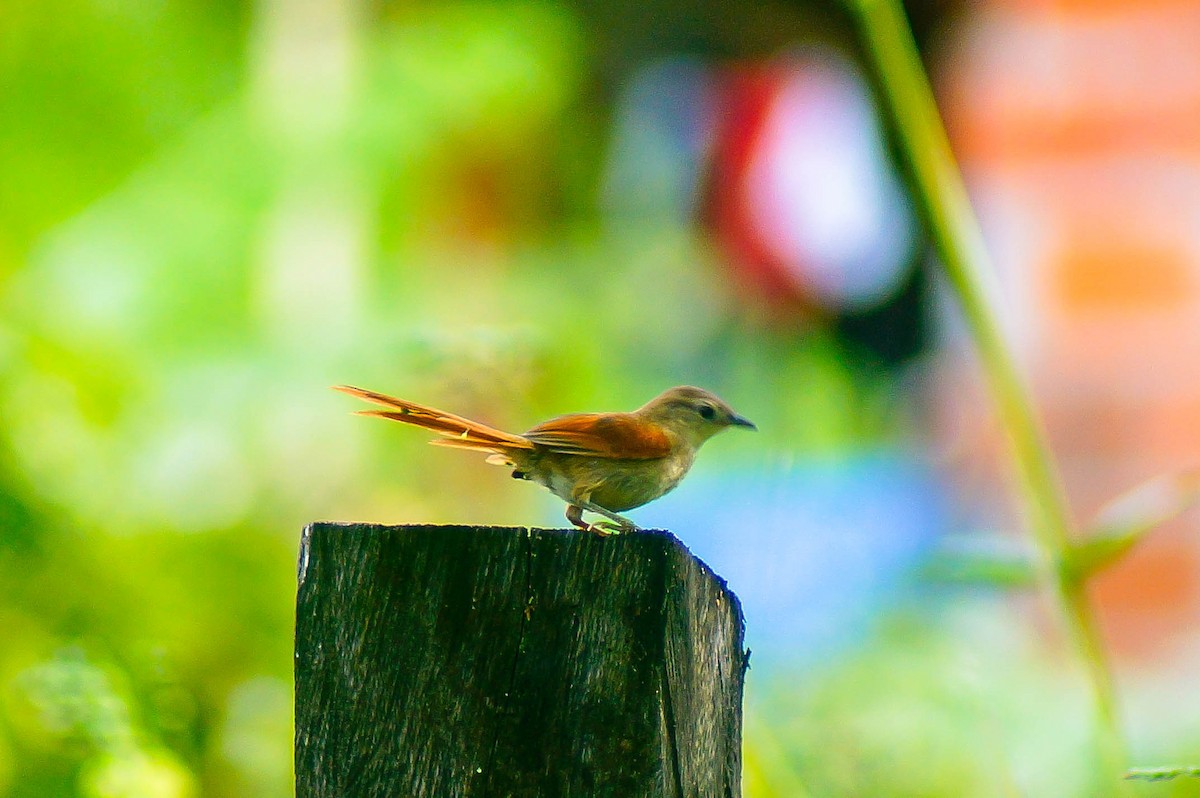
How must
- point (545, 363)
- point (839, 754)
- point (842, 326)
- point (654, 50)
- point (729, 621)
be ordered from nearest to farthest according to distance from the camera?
point (729, 621) < point (839, 754) < point (545, 363) < point (842, 326) < point (654, 50)

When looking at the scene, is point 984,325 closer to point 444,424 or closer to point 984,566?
point 984,566

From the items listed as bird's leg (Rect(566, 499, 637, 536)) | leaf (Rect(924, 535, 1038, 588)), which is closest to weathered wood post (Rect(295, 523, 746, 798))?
bird's leg (Rect(566, 499, 637, 536))

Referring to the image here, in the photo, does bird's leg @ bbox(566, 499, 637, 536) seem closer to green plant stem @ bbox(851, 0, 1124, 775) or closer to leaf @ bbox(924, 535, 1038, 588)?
leaf @ bbox(924, 535, 1038, 588)

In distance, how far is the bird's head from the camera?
10.0ft

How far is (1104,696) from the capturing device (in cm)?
247

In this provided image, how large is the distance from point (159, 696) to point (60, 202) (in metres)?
3.49

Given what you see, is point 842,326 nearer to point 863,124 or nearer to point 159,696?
point 863,124

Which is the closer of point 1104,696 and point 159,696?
point 1104,696

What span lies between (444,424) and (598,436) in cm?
40

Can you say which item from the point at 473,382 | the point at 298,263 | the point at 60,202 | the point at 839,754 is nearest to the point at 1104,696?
the point at 839,754

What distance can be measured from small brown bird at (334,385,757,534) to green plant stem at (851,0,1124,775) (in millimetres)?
647

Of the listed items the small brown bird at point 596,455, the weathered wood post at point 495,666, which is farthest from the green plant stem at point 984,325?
the weathered wood post at point 495,666

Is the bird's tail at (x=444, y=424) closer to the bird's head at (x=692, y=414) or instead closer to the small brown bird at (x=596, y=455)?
the small brown bird at (x=596, y=455)

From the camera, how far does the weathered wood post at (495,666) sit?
5.65ft
